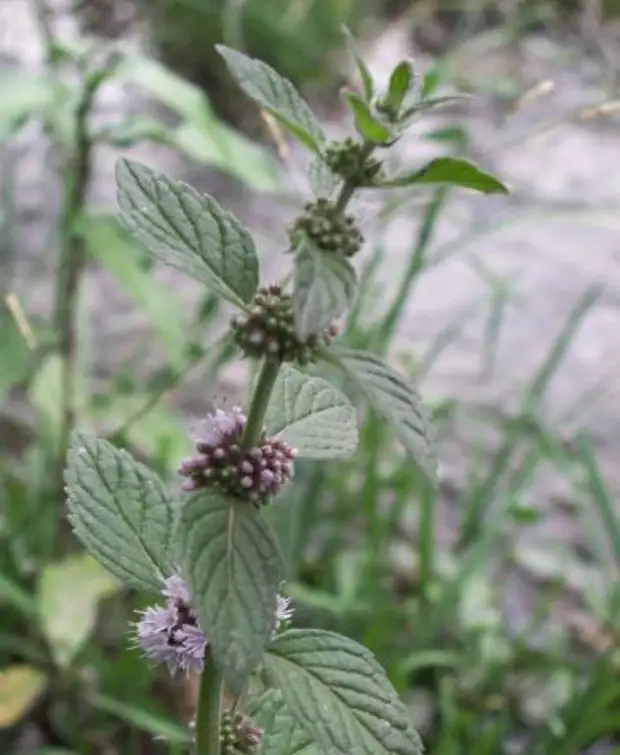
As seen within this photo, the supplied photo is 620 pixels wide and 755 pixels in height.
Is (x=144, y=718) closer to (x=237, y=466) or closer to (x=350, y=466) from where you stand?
(x=350, y=466)

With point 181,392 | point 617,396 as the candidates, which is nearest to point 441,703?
point 181,392

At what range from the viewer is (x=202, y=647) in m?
0.38

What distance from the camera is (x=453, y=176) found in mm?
329

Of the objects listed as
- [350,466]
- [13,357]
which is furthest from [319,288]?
[350,466]

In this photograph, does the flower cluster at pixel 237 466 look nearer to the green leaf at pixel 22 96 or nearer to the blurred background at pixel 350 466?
the blurred background at pixel 350 466

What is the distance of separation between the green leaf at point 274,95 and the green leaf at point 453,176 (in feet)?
0.11

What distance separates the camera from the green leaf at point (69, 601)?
861mm

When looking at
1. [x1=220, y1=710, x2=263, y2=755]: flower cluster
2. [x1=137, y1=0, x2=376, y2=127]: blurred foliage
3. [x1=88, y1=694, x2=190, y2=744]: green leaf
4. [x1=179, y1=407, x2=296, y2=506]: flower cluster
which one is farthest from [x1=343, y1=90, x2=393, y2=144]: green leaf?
[x1=137, y1=0, x2=376, y2=127]: blurred foliage

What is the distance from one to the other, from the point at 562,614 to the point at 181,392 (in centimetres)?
53

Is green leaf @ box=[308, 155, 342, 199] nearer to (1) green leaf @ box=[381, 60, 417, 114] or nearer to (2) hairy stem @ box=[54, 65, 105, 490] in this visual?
(1) green leaf @ box=[381, 60, 417, 114]

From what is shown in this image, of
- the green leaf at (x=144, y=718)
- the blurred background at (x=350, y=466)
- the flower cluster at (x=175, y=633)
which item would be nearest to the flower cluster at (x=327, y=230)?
the flower cluster at (x=175, y=633)

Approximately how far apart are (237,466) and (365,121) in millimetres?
124

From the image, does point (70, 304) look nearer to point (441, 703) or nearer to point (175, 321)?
point (175, 321)

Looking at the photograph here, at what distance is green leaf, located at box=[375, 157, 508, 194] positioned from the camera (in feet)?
1.06
